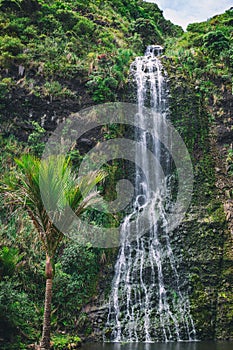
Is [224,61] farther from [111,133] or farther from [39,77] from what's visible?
[39,77]

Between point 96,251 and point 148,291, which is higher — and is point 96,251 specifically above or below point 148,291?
above

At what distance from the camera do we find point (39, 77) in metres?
17.0

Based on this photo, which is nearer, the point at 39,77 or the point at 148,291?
the point at 148,291

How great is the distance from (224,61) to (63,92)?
8.48 metres

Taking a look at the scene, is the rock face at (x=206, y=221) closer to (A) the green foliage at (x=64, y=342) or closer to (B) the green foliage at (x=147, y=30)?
(A) the green foliage at (x=64, y=342)

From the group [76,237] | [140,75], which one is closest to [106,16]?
[140,75]

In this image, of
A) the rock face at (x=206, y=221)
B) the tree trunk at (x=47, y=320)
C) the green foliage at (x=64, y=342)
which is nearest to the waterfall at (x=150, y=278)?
the rock face at (x=206, y=221)

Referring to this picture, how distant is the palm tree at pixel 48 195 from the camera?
7227 mm

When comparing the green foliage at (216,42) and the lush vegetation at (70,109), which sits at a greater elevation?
the green foliage at (216,42)

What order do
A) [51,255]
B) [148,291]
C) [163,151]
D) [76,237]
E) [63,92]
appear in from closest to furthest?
1. [51,255]
2. [148,291]
3. [76,237]
4. [163,151]
5. [63,92]

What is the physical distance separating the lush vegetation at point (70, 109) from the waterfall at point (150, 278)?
1.80 ft

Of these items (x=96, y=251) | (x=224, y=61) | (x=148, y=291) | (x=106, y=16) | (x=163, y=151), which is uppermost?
(x=106, y=16)

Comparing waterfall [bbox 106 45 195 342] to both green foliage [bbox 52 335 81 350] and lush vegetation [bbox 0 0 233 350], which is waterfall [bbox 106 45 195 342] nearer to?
lush vegetation [bbox 0 0 233 350]

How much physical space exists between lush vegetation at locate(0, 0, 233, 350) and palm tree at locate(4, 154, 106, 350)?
50 centimetres
